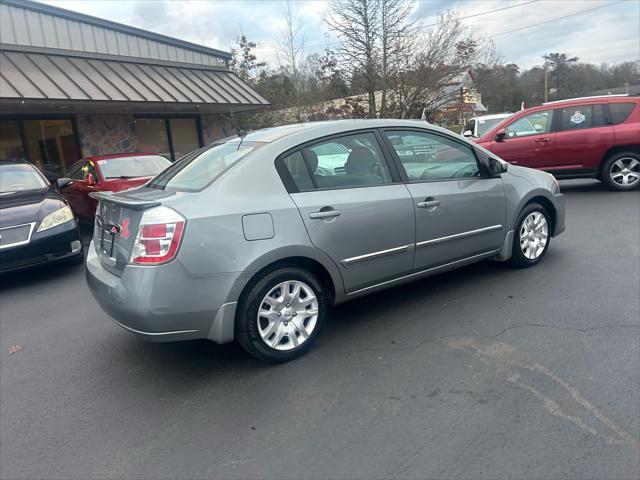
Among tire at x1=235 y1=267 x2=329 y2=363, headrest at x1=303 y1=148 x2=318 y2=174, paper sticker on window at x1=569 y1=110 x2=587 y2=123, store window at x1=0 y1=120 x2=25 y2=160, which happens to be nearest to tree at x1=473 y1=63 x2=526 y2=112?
paper sticker on window at x1=569 y1=110 x2=587 y2=123

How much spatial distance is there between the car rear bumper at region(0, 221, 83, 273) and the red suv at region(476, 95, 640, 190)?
7.71 m

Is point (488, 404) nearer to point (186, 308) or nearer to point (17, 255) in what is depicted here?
point (186, 308)

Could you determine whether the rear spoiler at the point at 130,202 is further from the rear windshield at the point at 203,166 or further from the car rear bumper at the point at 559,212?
the car rear bumper at the point at 559,212

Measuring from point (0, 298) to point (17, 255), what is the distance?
0.54m

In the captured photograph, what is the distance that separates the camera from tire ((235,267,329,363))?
124 inches

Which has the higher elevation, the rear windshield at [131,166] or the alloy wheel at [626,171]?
the rear windshield at [131,166]

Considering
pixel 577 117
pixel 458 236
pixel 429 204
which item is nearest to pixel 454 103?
pixel 577 117

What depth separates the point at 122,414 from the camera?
9.48ft

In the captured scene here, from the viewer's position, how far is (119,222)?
128 inches

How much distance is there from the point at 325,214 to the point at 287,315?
2.52ft

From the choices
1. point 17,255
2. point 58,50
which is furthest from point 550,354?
point 58,50

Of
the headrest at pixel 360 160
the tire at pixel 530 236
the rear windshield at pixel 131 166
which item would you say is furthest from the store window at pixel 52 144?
the tire at pixel 530 236

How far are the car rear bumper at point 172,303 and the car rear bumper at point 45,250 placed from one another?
3.01 metres

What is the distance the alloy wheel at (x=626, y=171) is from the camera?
28.7ft
